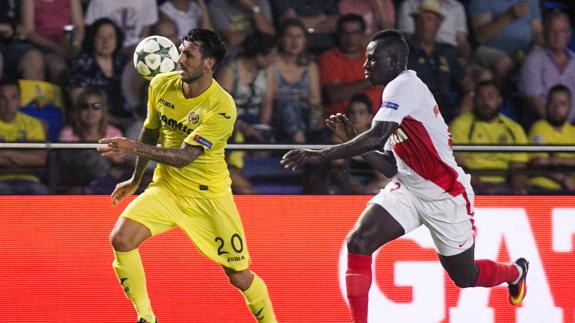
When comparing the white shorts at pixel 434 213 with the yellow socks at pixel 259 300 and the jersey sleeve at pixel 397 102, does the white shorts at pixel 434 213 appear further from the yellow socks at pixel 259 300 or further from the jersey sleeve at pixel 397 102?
the yellow socks at pixel 259 300

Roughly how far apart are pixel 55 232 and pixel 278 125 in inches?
79.6

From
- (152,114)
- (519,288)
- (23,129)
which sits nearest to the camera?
(152,114)

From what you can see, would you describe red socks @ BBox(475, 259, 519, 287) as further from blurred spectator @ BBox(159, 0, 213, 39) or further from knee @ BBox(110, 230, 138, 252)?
blurred spectator @ BBox(159, 0, 213, 39)

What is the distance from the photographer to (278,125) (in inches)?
351

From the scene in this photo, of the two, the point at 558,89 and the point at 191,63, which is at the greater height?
the point at 191,63

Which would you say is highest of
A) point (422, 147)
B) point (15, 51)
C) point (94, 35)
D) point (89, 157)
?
point (94, 35)

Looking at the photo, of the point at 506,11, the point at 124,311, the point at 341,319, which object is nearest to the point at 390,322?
the point at 341,319

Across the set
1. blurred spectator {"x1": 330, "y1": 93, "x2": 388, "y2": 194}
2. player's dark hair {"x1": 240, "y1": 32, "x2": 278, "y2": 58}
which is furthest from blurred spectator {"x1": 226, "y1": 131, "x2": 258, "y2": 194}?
player's dark hair {"x1": 240, "y1": 32, "x2": 278, "y2": 58}

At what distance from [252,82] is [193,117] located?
2419mm

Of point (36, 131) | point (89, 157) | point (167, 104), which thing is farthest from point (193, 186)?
point (36, 131)

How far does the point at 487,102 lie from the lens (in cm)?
920

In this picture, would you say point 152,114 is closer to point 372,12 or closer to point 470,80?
point 372,12

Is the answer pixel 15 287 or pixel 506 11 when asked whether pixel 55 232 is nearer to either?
pixel 15 287

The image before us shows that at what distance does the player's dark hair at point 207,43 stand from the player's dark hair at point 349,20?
8.88 ft
